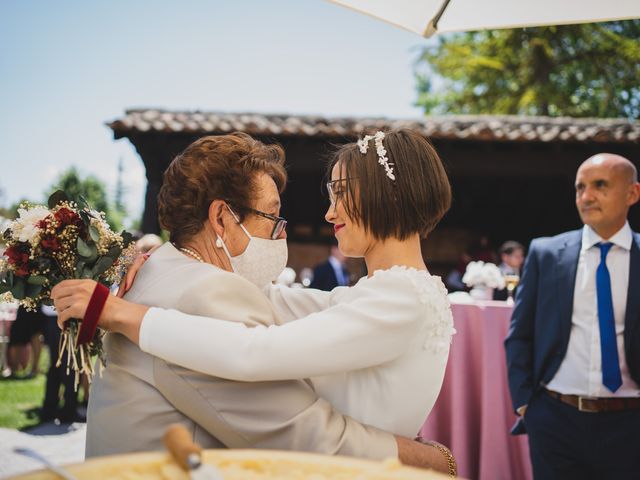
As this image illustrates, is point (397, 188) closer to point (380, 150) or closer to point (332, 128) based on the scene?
point (380, 150)

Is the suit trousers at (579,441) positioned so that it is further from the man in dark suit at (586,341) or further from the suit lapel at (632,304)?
the suit lapel at (632,304)

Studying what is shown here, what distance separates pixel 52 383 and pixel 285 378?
6.67m

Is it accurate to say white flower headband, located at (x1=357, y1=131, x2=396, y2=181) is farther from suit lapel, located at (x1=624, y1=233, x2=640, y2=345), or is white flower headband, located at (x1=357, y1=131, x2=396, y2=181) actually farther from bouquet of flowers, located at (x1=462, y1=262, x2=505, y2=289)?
bouquet of flowers, located at (x1=462, y1=262, x2=505, y2=289)

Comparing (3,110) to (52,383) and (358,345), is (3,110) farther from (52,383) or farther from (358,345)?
(358,345)

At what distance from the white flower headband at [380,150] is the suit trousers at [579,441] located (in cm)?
211

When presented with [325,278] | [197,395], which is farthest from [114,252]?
[325,278]

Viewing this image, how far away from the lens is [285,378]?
4.62 feet

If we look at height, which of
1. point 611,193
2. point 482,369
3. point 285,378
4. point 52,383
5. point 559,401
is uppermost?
point 611,193

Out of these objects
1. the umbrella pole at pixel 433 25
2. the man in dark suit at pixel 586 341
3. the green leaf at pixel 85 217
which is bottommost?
the man in dark suit at pixel 586 341

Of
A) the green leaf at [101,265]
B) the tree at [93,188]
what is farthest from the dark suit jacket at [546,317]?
the tree at [93,188]

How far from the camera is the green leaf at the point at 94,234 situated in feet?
5.61

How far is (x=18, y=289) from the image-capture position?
169 centimetres

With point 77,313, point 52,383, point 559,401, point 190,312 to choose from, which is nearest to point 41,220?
point 77,313

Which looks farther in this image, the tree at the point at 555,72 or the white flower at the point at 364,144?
the tree at the point at 555,72
